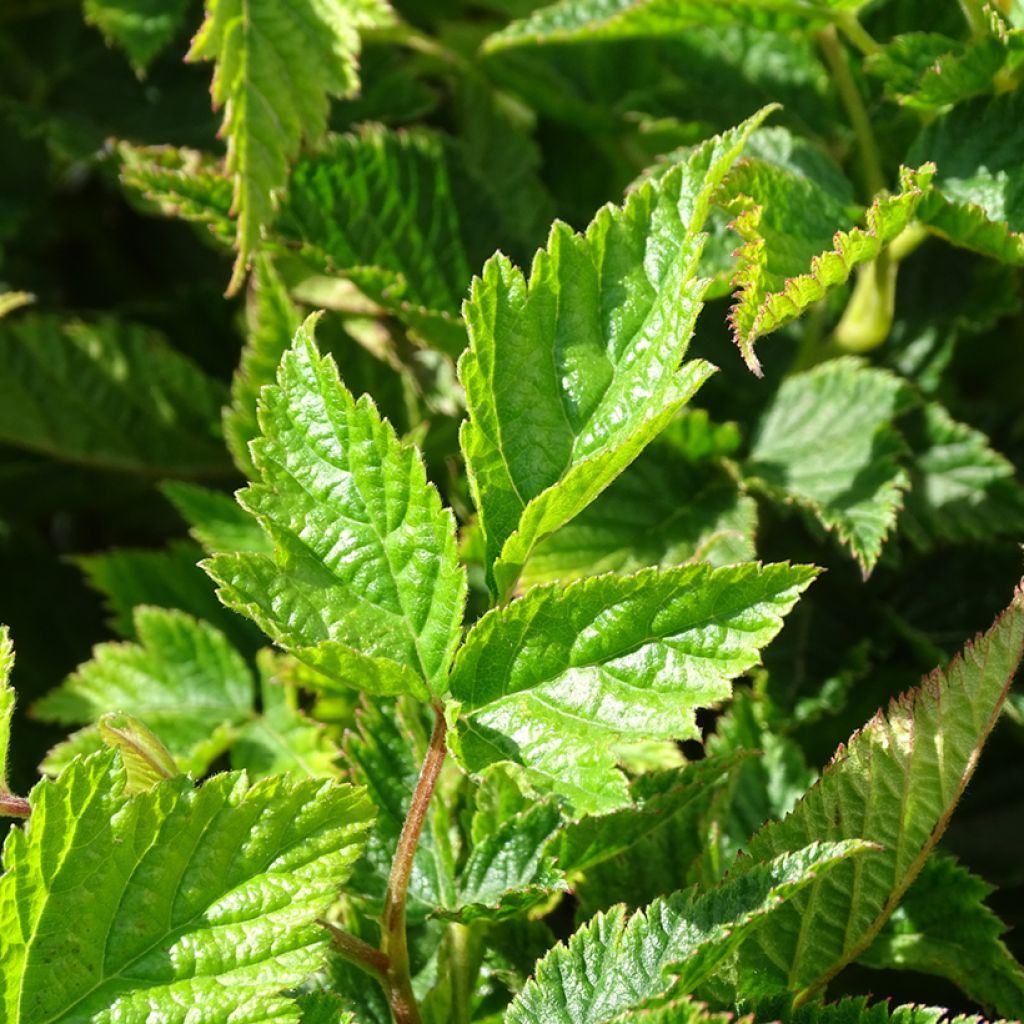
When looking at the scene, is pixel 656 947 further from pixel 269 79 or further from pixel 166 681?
pixel 269 79

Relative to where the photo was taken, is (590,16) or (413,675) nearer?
(413,675)

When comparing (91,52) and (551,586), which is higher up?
(91,52)

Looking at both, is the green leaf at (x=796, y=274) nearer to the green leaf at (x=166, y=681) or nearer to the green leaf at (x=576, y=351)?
the green leaf at (x=576, y=351)

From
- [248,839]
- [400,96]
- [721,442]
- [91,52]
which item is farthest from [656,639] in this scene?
[91,52]

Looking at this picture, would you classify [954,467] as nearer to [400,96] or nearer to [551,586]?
[551,586]

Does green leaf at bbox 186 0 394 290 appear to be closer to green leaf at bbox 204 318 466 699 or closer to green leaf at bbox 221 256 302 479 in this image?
green leaf at bbox 221 256 302 479

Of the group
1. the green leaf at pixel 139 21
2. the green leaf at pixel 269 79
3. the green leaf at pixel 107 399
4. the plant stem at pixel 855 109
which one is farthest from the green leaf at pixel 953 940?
the green leaf at pixel 139 21
